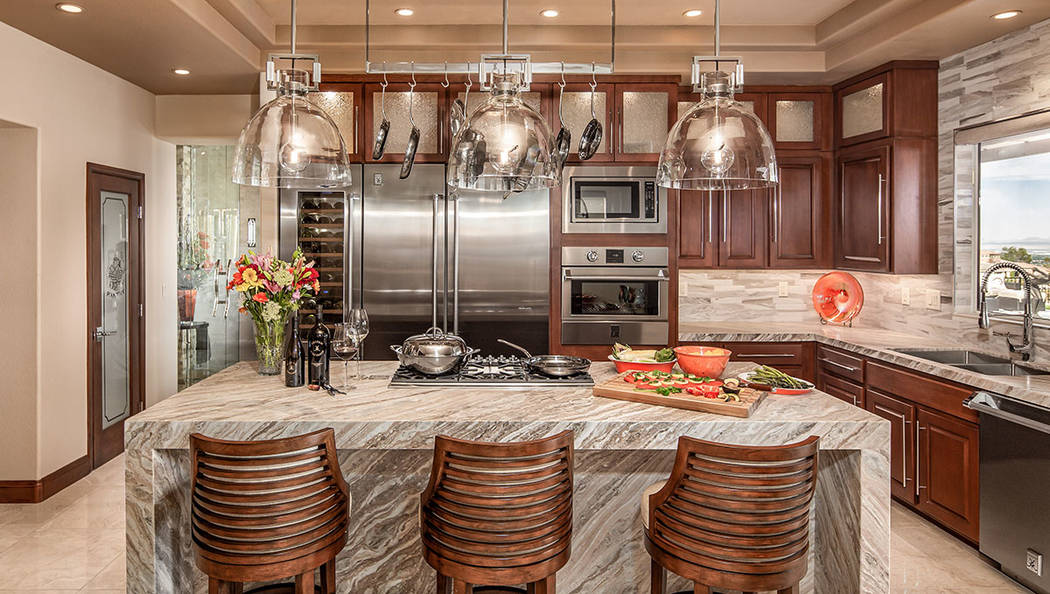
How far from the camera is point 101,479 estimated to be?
449 centimetres

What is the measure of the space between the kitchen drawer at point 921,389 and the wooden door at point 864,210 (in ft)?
Answer: 2.76

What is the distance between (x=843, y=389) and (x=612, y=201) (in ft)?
6.28

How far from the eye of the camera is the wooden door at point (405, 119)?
463cm

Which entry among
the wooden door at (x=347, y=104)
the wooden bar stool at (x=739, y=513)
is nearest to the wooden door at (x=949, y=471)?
the wooden bar stool at (x=739, y=513)

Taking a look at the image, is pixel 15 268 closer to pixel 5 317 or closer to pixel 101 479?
pixel 5 317

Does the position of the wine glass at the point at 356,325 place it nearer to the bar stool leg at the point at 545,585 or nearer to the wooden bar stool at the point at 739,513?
the bar stool leg at the point at 545,585

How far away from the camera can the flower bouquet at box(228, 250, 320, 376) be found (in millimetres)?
2828

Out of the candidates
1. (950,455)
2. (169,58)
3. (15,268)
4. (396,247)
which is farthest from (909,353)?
(15,268)

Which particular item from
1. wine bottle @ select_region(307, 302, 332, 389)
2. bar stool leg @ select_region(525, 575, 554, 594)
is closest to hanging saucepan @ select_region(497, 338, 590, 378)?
wine bottle @ select_region(307, 302, 332, 389)

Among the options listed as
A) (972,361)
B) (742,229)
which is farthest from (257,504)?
(742,229)

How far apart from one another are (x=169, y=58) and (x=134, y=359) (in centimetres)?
223

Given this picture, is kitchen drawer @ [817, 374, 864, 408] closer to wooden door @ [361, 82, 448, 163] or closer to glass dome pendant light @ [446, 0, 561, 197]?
glass dome pendant light @ [446, 0, 561, 197]

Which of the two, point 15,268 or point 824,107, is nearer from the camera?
point 15,268

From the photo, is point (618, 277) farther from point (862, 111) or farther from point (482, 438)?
point (482, 438)
